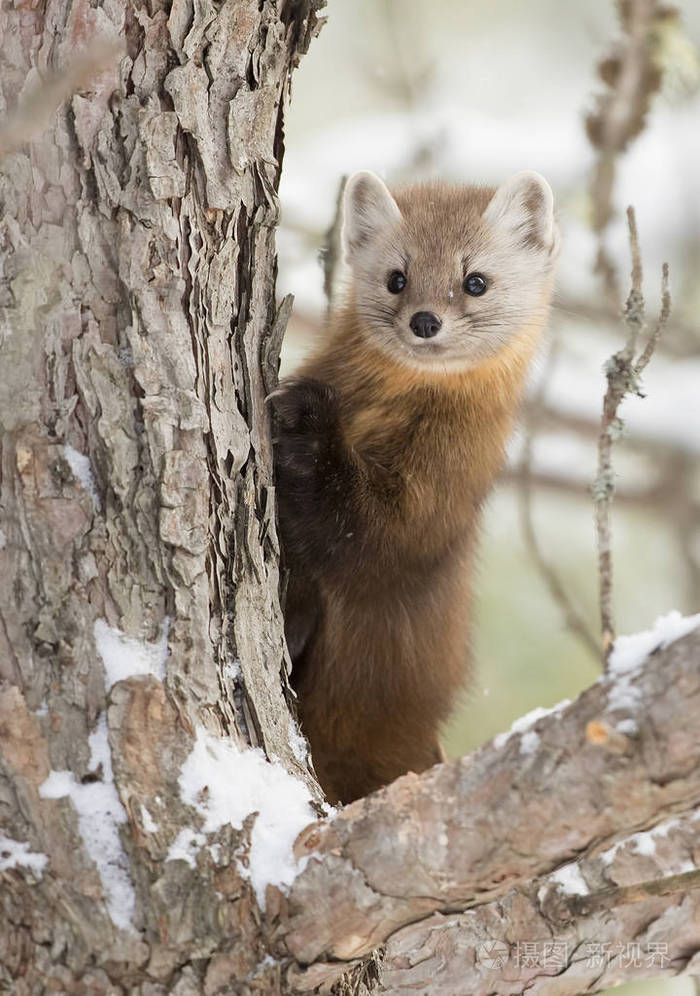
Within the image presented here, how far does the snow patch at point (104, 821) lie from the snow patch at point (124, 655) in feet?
0.52

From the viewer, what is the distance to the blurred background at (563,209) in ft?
21.8

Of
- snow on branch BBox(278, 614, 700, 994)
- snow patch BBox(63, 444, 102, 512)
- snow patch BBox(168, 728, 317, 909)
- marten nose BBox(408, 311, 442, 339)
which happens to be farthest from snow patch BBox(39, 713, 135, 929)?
marten nose BBox(408, 311, 442, 339)

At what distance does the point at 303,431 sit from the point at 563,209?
3.33 m

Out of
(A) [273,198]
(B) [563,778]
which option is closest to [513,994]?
(B) [563,778]

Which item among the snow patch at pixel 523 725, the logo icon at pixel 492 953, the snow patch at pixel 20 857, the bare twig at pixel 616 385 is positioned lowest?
the logo icon at pixel 492 953

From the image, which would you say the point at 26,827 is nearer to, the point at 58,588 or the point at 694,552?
the point at 58,588

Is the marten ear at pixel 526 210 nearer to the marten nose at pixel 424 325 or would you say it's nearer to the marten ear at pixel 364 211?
the marten ear at pixel 364 211

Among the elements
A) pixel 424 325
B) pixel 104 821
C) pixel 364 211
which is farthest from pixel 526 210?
pixel 104 821

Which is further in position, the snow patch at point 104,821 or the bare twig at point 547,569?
the bare twig at point 547,569

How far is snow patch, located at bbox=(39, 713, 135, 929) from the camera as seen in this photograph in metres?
2.60

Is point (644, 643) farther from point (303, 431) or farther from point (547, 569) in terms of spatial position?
point (547, 569)

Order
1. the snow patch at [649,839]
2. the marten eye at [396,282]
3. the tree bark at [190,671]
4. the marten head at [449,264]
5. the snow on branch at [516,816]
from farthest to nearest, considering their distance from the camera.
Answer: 1. the marten eye at [396,282]
2. the marten head at [449,264]
3. the snow patch at [649,839]
4. the tree bark at [190,671]
5. the snow on branch at [516,816]

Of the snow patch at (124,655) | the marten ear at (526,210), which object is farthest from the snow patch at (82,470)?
the marten ear at (526,210)

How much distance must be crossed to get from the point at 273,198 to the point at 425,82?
4.52 meters
